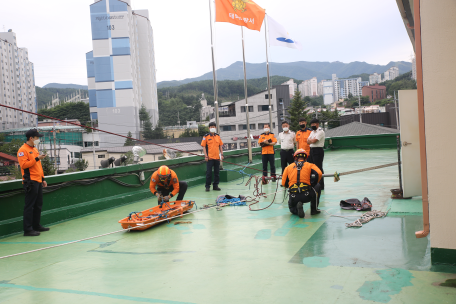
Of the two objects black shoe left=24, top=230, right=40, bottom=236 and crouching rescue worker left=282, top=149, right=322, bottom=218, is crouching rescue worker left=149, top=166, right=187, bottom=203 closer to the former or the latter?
black shoe left=24, top=230, right=40, bottom=236

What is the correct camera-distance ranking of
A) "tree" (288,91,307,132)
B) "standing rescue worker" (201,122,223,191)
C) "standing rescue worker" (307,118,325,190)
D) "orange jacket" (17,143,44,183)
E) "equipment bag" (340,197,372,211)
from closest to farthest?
"orange jacket" (17,143,44,183), "equipment bag" (340,197,372,211), "standing rescue worker" (307,118,325,190), "standing rescue worker" (201,122,223,191), "tree" (288,91,307,132)

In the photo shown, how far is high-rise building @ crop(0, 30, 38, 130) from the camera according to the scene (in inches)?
4577

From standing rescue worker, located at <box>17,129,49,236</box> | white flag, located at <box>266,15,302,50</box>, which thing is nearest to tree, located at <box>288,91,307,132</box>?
white flag, located at <box>266,15,302,50</box>

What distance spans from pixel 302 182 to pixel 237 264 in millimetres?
2562

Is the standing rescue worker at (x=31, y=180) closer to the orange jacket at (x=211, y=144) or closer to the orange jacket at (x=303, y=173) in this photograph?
the orange jacket at (x=303, y=173)

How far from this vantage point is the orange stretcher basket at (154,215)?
19.8ft

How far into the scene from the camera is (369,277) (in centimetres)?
353

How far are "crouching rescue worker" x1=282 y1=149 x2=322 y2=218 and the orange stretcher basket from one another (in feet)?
7.13

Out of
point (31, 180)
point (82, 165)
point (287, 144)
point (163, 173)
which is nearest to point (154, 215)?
point (163, 173)

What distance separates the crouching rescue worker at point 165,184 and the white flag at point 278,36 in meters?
9.31

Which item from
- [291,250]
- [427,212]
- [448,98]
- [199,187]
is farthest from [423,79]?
[199,187]

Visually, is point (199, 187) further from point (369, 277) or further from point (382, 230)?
point (369, 277)

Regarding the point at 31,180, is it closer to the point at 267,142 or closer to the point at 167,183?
the point at 167,183

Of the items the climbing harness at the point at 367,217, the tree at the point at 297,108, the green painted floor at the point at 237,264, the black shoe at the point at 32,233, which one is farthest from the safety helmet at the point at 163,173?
the tree at the point at 297,108
